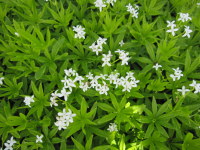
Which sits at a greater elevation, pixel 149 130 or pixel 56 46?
pixel 56 46

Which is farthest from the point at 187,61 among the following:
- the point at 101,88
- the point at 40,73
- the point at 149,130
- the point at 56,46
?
the point at 40,73

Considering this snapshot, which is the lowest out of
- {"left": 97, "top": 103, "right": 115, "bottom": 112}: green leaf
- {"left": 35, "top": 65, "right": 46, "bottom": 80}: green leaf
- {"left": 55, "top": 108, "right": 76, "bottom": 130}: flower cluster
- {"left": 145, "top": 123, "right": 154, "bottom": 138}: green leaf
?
{"left": 145, "top": 123, "right": 154, "bottom": 138}: green leaf

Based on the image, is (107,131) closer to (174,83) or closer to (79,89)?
(79,89)

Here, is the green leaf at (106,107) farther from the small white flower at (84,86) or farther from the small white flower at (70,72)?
the small white flower at (70,72)

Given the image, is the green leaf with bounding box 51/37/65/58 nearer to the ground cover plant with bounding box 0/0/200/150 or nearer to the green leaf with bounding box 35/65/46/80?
the ground cover plant with bounding box 0/0/200/150

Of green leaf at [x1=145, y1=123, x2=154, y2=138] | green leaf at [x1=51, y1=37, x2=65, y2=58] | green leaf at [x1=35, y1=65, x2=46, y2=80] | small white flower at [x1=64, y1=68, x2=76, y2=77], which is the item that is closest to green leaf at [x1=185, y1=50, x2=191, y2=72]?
green leaf at [x1=145, y1=123, x2=154, y2=138]

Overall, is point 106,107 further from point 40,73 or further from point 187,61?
point 187,61

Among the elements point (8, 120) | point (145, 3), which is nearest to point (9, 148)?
→ point (8, 120)

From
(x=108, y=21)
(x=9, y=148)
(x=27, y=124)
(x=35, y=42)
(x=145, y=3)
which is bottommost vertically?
(x=9, y=148)
